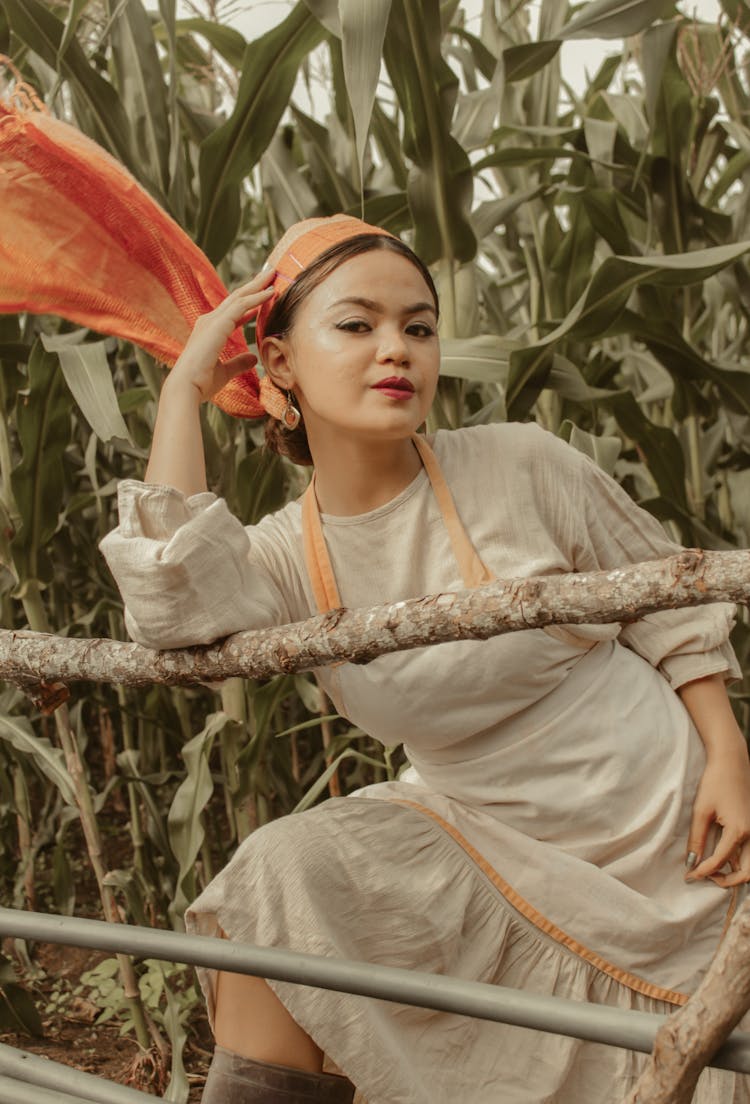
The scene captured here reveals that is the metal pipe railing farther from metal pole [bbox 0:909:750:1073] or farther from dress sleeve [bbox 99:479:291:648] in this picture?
dress sleeve [bbox 99:479:291:648]

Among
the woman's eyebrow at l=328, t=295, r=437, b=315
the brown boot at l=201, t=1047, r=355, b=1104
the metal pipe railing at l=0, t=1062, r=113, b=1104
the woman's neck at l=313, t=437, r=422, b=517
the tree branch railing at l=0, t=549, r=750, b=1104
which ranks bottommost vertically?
the brown boot at l=201, t=1047, r=355, b=1104

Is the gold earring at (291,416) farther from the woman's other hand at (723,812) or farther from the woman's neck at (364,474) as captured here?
the woman's other hand at (723,812)

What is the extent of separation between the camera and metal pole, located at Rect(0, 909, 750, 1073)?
461mm

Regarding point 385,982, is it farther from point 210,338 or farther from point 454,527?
point 210,338

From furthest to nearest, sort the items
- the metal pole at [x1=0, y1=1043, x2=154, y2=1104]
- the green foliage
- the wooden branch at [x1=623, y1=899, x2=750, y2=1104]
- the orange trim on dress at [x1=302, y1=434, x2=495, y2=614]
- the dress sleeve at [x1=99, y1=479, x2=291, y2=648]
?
the green foliage, the orange trim on dress at [x1=302, y1=434, x2=495, y2=614], the dress sleeve at [x1=99, y1=479, x2=291, y2=648], the metal pole at [x1=0, y1=1043, x2=154, y2=1104], the wooden branch at [x1=623, y1=899, x2=750, y2=1104]

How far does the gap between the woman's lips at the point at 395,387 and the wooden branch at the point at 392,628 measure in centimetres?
21

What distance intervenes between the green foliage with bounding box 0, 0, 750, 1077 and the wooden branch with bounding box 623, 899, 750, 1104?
652mm

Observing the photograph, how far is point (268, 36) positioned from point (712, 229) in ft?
2.07

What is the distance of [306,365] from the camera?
82 cm

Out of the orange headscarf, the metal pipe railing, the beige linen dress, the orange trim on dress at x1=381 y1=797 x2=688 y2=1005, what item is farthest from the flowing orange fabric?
the metal pipe railing

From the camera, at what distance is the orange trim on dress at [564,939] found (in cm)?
78

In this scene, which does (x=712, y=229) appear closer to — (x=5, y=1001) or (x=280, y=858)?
(x=280, y=858)

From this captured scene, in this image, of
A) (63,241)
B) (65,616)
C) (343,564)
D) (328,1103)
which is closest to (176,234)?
(63,241)

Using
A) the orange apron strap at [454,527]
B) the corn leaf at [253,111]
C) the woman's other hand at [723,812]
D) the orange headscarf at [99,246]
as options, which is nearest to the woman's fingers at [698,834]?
the woman's other hand at [723,812]
